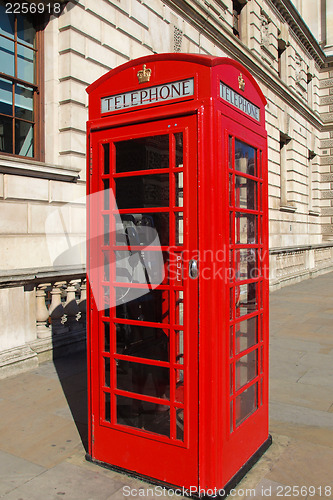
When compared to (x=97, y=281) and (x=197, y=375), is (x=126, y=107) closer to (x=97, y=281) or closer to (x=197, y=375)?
(x=97, y=281)

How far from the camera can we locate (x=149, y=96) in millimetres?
2652

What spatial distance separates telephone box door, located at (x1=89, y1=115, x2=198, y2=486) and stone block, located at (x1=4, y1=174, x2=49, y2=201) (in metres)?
4.20

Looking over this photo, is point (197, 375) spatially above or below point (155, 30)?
below

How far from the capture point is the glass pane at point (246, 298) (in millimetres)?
2879

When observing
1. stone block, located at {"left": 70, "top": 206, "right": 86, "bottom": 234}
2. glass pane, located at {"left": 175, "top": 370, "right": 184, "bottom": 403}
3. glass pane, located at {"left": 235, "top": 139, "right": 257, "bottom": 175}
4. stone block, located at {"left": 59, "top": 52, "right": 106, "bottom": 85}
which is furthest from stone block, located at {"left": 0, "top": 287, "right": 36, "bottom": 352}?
stone block, located at {"left": 59, "top": 52, "right": 106, "bottom": 85}

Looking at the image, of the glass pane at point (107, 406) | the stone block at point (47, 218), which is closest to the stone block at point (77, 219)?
the stone block at point (47, 218)

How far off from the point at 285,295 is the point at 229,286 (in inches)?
372

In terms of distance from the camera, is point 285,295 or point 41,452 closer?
point 41,452

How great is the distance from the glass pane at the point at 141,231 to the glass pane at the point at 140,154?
32 cm

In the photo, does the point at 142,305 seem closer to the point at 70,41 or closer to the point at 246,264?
the point at 246,264

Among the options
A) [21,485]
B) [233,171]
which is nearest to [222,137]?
[233,171]

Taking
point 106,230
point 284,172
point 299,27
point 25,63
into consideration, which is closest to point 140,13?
point 25,63

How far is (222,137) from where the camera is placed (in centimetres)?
251

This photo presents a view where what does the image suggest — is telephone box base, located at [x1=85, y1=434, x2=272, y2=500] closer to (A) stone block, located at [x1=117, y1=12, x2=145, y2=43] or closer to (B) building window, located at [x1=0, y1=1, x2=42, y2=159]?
(B) building window, located at [x1=0, y1=1, x2=42, y2=159]
